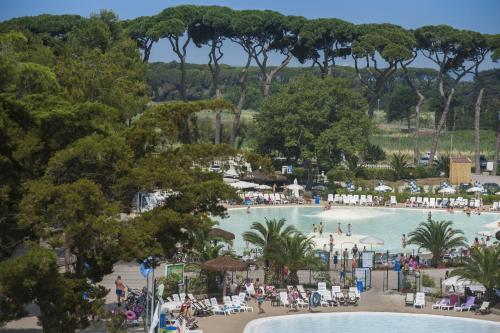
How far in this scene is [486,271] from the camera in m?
21.8

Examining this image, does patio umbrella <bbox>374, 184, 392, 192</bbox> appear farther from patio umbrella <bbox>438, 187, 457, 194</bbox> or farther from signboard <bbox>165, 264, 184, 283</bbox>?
signboard <bbox>165, 264, 184, 283</bbox>

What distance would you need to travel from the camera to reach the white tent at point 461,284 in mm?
22828

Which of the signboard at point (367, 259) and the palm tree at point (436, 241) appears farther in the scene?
the palm tree at point (436, 241)

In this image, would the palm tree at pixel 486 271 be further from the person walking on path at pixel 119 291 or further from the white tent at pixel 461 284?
the person walking on path at pixel 119 291

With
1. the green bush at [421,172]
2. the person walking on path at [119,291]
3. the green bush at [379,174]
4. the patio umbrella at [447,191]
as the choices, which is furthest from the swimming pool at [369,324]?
the green bush at [421,172]

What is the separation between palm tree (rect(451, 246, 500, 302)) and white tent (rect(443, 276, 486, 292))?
0.69 metres

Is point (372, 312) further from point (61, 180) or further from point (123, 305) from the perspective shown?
point (61, 180)

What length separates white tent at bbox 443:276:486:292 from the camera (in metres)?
22.8

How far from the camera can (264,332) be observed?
19641 mm

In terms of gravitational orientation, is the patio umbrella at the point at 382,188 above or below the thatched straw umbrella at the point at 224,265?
below

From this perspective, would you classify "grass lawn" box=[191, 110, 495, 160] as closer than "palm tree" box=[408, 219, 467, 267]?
No

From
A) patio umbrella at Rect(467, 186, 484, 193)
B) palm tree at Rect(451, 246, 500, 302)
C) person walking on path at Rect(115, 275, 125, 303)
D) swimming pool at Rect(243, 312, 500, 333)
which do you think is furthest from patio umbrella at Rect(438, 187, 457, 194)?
person walking on path at Rect(115, 275, 125, 303)

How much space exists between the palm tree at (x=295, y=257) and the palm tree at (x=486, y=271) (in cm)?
367

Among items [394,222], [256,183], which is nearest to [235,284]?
[394,222]
